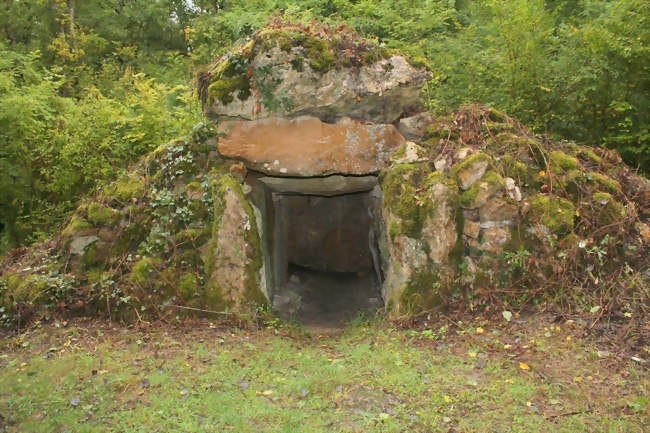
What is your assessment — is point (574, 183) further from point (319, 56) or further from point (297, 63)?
point (297, 63)

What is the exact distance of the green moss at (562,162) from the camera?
16.8 feet

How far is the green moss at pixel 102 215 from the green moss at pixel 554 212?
5.16 meters

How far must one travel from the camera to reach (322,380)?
3738 millimetres

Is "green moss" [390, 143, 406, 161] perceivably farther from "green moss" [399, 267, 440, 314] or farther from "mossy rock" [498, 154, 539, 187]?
"green moss" [399, 267, 440, 314]

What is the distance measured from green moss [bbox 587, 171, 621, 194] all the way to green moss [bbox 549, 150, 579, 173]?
215 mm

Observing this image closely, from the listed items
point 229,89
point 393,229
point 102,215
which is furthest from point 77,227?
point 393,229

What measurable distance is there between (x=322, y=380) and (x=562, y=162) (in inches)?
155

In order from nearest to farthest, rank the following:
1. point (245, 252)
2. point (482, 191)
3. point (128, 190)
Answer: point (482, 191)
point (245, 252)
point (128, 190)

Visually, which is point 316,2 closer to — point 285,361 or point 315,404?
point 285,361

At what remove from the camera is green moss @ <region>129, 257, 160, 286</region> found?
16.0 ft

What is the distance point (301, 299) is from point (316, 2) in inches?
276

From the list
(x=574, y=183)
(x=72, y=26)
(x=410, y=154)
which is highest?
(x=72, y=26)

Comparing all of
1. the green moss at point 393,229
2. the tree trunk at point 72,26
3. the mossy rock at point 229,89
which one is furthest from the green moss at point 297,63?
the tree trunk at point 72,26

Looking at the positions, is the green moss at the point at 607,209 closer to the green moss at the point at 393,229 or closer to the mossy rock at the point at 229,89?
the green moss at the point at 393,229
